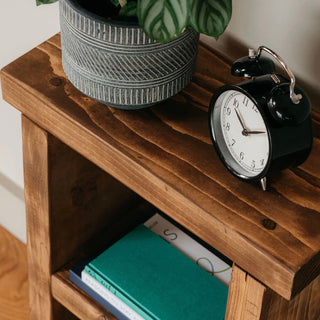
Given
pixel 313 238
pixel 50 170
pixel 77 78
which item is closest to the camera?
pixel 313 238

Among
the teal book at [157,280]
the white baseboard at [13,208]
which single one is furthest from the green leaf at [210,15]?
the white baseboard at [13,208]

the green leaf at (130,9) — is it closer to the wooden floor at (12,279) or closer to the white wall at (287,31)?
the white wall at (287,31)

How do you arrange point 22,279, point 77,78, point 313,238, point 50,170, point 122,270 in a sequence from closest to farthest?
point 313,238
point 77,78
point 50,170
point 122,270
point 22,279

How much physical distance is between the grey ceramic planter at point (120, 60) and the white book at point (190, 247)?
0.39 metres

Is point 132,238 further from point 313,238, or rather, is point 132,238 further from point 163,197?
point 313,238

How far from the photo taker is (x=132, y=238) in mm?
1315

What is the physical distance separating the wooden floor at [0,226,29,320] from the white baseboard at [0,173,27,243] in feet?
0.08

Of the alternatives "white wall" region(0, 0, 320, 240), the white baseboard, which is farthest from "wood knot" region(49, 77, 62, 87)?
the white baseboard

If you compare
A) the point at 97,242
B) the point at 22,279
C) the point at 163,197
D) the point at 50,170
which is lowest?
the point at 22,279

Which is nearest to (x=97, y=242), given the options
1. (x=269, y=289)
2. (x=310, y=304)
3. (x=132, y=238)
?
(x=132, y=238)

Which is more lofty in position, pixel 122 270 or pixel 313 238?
Result: pixel 313 238

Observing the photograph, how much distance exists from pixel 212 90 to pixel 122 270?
374 millimetres

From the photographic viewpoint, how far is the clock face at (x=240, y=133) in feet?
2.95

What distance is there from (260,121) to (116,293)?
0.48 metres
